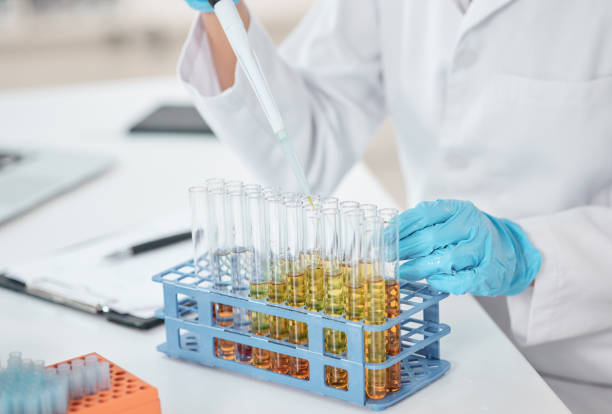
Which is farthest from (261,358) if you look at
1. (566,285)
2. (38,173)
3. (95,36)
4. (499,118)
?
(95,36)

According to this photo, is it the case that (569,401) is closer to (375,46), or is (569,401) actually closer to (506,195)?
(506,195)

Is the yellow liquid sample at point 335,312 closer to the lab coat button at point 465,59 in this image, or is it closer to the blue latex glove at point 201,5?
the blue latex glove at point 201,5

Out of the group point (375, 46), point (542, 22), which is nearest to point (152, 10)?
point (375, 46)

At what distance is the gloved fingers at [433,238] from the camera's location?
998mm

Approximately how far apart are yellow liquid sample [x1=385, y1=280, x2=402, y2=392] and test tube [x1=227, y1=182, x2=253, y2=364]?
19 cm

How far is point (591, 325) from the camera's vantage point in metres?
1.16

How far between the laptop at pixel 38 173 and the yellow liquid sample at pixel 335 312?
3.37 ft

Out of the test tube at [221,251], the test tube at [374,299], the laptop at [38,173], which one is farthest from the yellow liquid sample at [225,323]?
the laptop at [38,173]

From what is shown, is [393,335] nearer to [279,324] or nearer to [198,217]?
[279,324]

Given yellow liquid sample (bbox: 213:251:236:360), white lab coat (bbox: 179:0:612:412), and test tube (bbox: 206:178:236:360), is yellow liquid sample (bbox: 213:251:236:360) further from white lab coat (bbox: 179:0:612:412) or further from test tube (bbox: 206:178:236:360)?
white lab coat (bbox: 179:0:612:412)

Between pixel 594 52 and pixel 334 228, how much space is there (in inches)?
26.8

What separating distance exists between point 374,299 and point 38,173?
1.35 meters

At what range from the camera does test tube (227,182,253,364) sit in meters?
0.94

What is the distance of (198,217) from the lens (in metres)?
1.00
